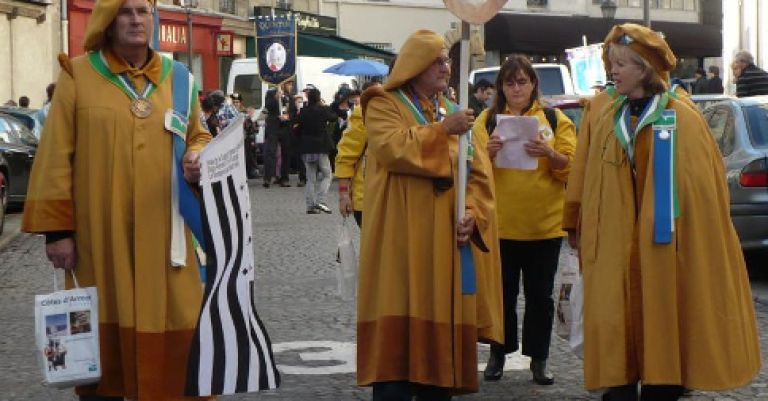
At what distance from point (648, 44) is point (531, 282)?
7.37 ft

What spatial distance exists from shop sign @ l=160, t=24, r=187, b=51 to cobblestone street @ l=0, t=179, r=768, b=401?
83.5 ft

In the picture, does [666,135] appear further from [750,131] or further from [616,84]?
[750,131]

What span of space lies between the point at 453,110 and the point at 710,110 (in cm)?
736

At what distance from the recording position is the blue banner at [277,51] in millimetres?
32156

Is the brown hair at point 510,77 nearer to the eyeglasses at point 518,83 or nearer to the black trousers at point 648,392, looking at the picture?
the eyeglasses at point 518,83

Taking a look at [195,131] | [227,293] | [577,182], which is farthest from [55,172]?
[577,182]

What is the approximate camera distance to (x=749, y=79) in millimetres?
19406

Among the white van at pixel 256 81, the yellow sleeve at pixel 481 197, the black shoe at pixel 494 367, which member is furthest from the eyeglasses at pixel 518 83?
the white van at pixel 256 81

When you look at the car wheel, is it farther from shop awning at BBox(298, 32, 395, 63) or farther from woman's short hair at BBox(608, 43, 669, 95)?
shop awning at BBox(298, 32, 395, 63)

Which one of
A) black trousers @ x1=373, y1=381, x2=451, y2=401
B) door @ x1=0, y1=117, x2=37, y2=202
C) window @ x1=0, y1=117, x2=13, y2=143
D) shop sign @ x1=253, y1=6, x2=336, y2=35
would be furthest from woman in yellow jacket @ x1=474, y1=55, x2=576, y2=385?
shop sign @ x1=253, y1=6, x2=336, y2=35

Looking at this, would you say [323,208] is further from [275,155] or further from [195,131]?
[195,131]

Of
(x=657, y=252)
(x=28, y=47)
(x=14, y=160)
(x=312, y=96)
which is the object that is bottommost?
(x=657, y=252)

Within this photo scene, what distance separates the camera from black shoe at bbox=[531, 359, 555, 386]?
323 inches

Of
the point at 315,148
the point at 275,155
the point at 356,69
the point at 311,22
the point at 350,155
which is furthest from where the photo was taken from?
the point at 311,22
